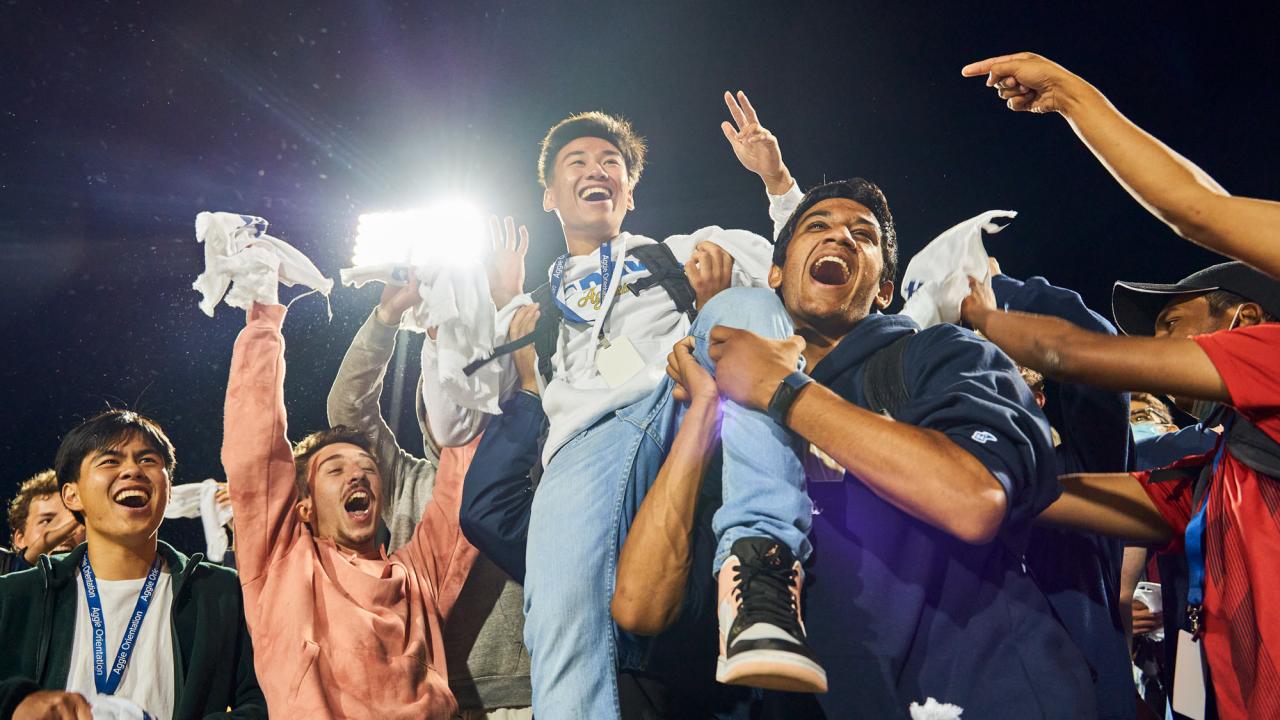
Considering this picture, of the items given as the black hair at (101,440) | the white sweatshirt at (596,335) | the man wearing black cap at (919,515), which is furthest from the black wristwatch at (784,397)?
the black hair at (101,440)

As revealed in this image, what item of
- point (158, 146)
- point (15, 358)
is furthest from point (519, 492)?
point (15, 358)

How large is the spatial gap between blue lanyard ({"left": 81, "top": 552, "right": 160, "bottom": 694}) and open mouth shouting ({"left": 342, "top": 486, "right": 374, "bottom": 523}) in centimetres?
64

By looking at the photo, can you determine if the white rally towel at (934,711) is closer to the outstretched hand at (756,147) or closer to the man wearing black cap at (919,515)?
the man wearing black cap at (919,515)

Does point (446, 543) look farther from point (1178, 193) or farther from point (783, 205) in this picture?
point (1178, 193)

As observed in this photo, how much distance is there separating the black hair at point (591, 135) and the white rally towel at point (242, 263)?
88 centimetres

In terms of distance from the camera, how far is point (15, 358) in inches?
156

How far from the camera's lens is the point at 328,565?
272cm

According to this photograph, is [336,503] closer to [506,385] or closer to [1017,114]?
[506,385]

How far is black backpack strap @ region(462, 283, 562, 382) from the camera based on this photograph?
8.95ft

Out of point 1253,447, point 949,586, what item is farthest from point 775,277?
point 1253,447

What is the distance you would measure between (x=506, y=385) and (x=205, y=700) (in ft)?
4.23

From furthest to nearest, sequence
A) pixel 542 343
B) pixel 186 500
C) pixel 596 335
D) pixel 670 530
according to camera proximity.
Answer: pixel 186 500 < pixel 542 343 < pixel 596 335 < pixel 670 530

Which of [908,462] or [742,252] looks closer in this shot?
[908,462]

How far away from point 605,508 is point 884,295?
983 mm
